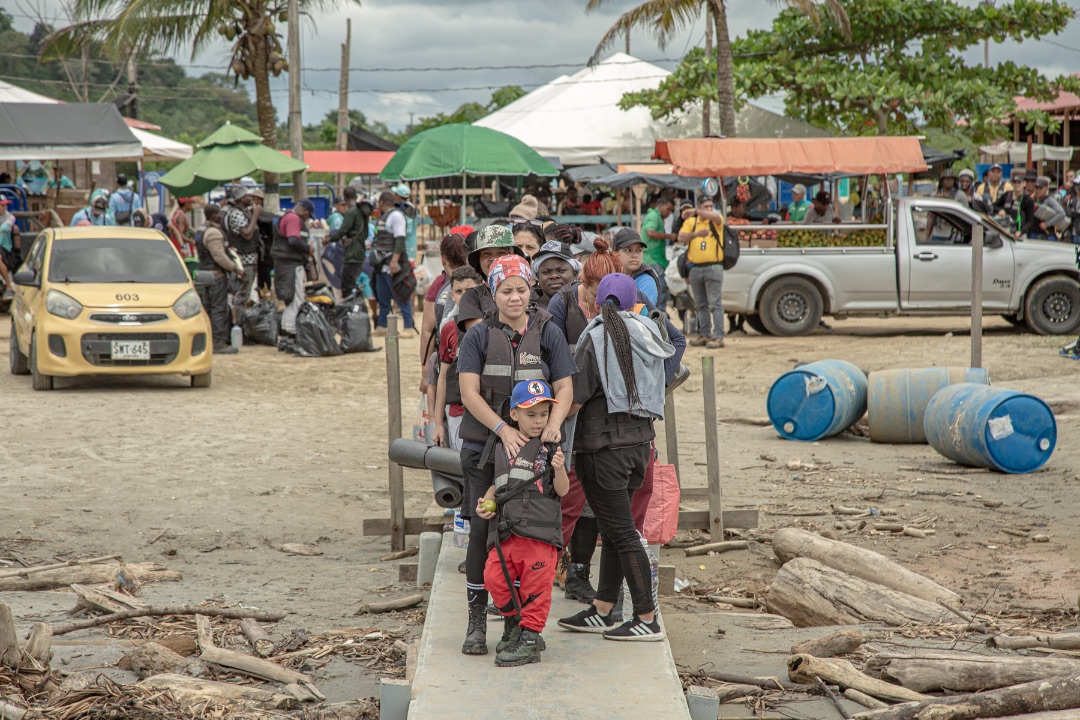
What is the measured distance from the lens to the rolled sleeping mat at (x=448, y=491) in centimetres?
588

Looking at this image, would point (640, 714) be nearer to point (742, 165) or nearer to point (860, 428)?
point (860, 428)

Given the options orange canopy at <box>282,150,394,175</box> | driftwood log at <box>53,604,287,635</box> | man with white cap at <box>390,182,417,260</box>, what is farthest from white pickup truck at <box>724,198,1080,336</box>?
orange canopy at <box>282,150,394,175</box>

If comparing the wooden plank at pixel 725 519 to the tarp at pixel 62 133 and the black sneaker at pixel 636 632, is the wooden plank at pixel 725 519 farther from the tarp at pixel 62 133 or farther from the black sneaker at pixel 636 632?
the tarp at pixel 62 133

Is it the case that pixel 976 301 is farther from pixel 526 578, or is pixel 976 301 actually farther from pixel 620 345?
pixel 526 578

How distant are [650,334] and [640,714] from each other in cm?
159

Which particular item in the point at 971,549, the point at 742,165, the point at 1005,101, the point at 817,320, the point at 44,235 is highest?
the point at 1005,101

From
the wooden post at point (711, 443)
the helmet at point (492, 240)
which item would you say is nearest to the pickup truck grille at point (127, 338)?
the wooden post at point (711, 443)

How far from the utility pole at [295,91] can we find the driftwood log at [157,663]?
17667 mm

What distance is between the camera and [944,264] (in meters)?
16.4

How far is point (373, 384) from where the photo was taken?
43.9 ft

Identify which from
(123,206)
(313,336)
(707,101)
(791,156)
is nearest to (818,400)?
(313,336)

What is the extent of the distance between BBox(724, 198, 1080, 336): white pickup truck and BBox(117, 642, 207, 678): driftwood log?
41.1ft

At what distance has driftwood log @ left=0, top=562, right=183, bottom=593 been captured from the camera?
619 centimetres

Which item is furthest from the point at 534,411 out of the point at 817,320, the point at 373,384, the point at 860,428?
the point at 817,320
